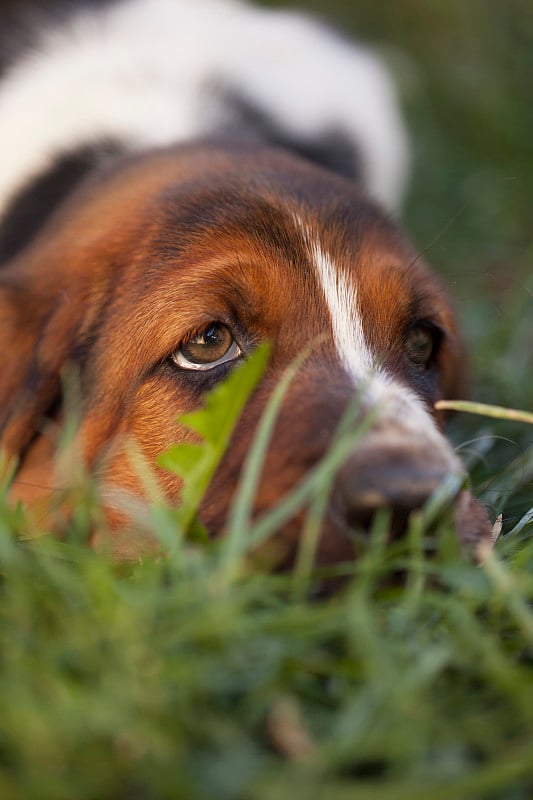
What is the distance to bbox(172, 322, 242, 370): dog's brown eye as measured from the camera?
239 centimetres

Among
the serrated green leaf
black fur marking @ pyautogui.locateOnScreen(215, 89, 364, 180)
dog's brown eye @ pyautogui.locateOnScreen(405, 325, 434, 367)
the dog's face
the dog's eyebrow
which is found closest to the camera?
the serrated green leaf

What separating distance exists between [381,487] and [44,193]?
2091 mm

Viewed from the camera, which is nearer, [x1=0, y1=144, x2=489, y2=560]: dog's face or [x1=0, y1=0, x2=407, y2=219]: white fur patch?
[x1=0, y1=144, x2=489, y2=560]: dog's face

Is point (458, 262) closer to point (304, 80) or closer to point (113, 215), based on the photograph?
point (304, 80)

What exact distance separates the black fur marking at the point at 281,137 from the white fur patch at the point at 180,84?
2.2 inches

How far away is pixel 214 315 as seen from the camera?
7.76 feet

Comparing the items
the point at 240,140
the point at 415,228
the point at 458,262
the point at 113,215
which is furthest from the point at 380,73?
the point at 113,215

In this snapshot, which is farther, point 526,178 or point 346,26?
point 346,26

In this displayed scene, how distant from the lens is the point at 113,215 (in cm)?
279

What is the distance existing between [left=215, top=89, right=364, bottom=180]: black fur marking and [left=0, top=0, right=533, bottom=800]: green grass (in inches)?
84.5

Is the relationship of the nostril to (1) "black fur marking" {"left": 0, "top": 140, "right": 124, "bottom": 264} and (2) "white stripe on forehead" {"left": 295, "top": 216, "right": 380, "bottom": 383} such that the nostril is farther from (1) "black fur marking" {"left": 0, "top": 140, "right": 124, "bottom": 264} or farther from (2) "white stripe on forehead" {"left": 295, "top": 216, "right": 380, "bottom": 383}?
(1) "black fur marking" {"left": 0, "top": 140, "right": 124, "bottom": 264}

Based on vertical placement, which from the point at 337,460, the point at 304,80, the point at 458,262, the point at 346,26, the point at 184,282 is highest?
the point at 346,26

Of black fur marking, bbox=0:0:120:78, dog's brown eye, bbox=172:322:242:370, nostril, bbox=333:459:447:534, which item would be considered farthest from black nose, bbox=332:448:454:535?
black fur marking, bbox=0:0:120:78

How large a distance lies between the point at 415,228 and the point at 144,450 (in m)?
3.58
